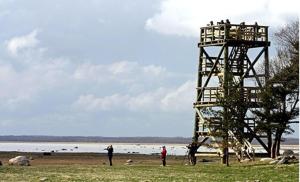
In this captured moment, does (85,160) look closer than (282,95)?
No

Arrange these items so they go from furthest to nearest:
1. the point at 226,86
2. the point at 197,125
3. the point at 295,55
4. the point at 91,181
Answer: the point at 197,125 → the point at 226,86 → the point at 295,55 → the point at 91,181

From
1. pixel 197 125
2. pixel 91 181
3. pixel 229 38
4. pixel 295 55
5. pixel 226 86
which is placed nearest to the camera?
pixel 91 181

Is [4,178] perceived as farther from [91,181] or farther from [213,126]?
[213,126]

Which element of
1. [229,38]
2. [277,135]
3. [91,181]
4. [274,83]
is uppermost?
[229,38]

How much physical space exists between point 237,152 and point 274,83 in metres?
6.12

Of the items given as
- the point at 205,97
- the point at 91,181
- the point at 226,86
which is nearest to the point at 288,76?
the point at 226,86

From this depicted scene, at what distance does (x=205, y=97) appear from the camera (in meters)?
61.1

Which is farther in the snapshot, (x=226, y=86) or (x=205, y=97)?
(x=205, y=97)

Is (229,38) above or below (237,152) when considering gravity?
above

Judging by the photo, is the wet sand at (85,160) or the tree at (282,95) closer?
the tree at (282,95)

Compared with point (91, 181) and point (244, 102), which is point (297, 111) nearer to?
point (244, 102)

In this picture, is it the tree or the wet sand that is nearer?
the tree

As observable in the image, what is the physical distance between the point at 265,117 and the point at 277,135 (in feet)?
6.80

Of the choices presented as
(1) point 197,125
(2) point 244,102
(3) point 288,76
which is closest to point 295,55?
(3) point 288,76
